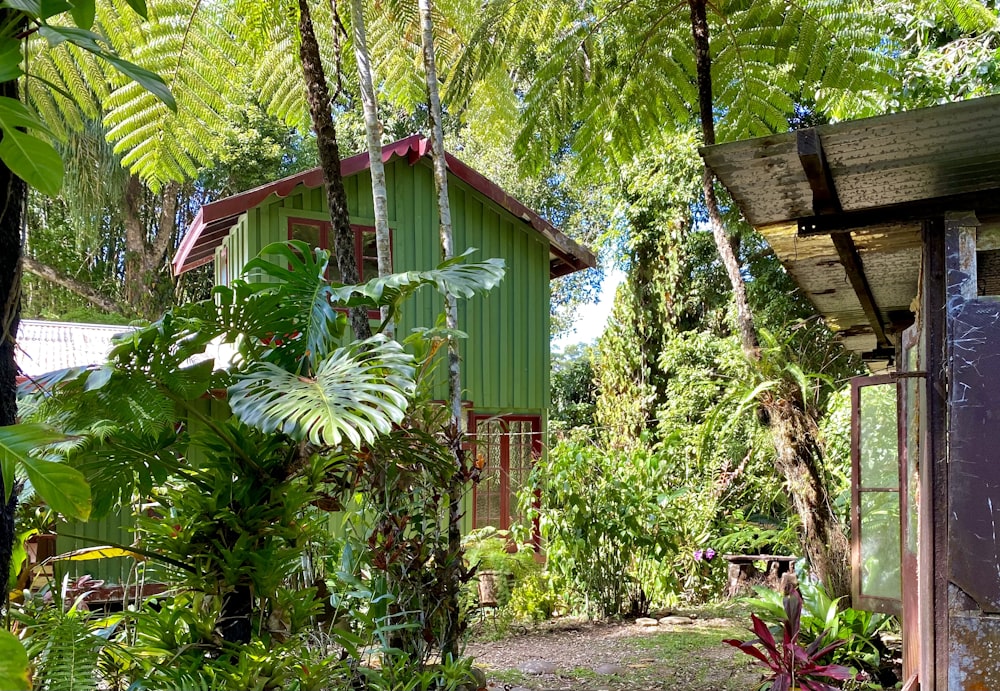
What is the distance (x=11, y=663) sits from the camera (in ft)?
4.19

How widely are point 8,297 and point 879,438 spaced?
5.79 meters

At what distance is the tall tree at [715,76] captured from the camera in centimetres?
705

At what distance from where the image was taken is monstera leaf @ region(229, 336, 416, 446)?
2.98m

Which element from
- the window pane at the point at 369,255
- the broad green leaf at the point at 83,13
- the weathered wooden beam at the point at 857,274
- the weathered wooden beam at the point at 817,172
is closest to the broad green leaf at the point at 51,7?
the broad green leaf at the point at 83,13

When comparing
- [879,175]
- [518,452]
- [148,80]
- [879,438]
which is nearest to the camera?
[148,80]

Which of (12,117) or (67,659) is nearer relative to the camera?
(12,117)

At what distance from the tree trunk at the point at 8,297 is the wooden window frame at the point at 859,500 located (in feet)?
15.4

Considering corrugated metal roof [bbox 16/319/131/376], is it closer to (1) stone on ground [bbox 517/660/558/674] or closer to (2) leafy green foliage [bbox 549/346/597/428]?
(1) stone on ground [bbox 517/660/558/674]

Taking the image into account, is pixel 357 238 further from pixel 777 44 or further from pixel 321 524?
pixel 321 524

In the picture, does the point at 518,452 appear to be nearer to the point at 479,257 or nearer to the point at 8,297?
the point at 479,257

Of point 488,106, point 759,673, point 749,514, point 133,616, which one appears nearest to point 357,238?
point 488,106

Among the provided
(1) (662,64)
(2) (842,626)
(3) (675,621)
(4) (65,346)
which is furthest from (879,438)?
(4) (65,346)

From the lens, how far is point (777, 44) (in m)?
7.33

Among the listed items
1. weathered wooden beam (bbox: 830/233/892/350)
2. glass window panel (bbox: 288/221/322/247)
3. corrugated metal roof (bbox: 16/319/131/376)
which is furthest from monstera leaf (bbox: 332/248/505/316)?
glass window panel (bbox: 288/221/322/247)
